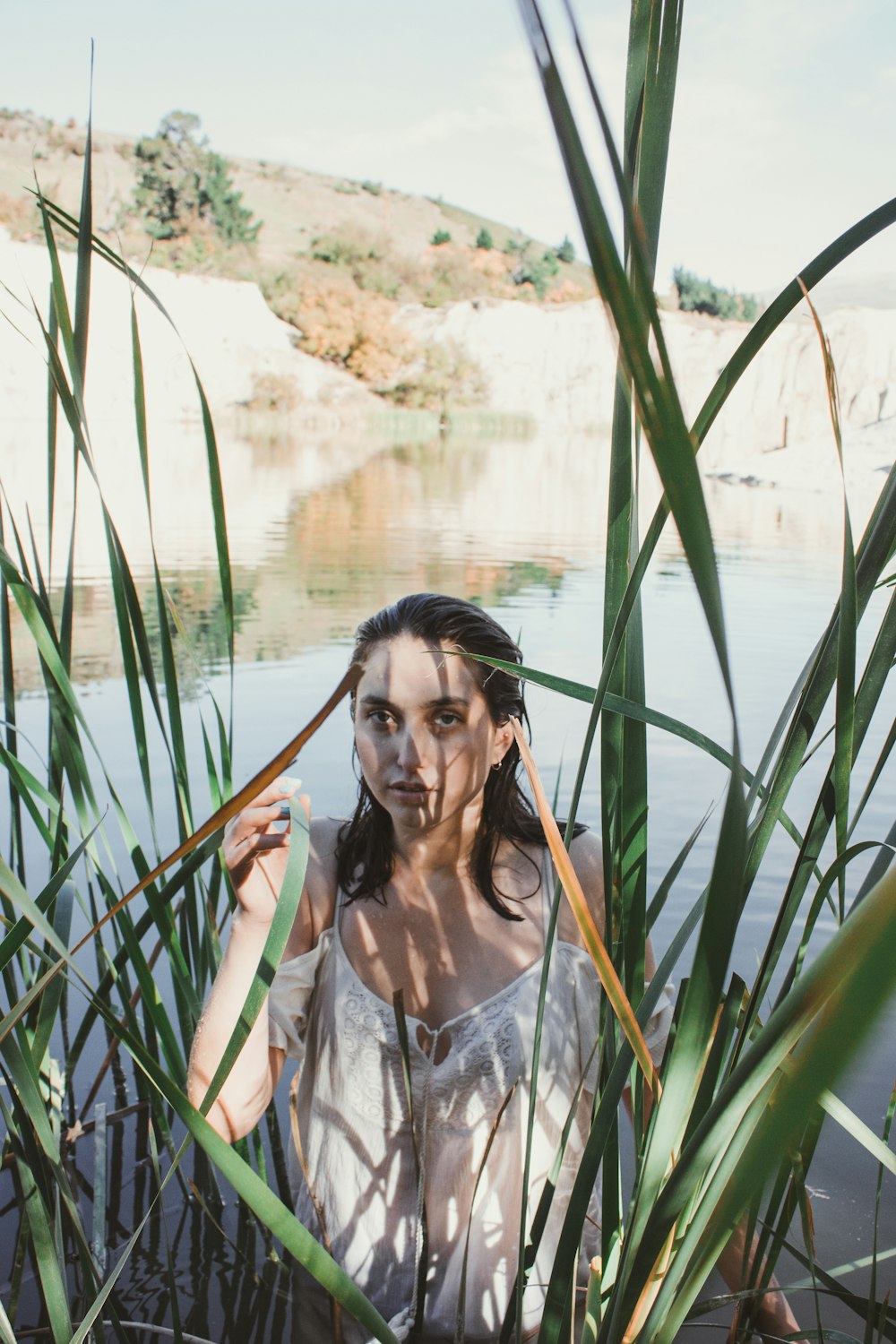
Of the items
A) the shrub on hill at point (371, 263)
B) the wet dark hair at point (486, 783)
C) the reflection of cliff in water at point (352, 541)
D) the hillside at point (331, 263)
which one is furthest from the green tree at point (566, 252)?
the wet dark hair at point (486, 783)

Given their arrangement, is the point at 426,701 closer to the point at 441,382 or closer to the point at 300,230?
the point at 441,382

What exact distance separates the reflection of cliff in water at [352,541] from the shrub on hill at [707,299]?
25955 mm

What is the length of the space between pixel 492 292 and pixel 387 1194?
40590 mm

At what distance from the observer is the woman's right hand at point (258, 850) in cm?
91

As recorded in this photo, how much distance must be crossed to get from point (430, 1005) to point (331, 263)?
37444 mm

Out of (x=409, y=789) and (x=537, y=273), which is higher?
(x=537, y=273)

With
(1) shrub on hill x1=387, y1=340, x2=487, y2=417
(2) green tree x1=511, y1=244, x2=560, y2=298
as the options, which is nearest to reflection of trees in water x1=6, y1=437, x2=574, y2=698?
(1) shrub on hill x1=387, y1=340, x2=487, y2=417

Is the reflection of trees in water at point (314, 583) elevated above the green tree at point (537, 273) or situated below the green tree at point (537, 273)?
below

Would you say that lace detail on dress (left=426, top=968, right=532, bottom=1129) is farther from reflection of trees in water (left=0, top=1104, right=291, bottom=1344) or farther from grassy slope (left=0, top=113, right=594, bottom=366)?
grassy slope (left=0, top=113, right=594, bottom=366)

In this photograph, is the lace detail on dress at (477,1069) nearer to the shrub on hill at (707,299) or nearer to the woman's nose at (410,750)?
the woman's nose at (410,750)

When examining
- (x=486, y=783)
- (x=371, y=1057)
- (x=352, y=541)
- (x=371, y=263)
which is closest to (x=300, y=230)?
(x=371, y=263)

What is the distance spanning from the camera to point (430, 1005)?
53.1 inches

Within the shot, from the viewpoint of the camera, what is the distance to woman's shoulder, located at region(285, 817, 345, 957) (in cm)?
139

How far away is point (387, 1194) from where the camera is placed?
1.30 metres
